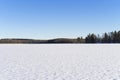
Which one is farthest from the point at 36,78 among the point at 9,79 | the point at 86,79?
the point at 86,79

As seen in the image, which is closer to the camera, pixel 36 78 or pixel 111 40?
pixel 36 78

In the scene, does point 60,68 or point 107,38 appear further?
point 107,38

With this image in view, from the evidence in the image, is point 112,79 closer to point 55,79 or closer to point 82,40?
point 55,79

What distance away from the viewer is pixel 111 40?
72.8 metres

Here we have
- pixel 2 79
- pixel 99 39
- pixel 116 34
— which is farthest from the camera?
pixel 99 39

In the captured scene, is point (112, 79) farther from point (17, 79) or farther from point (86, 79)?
point (17, 79)

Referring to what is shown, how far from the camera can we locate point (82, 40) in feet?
260

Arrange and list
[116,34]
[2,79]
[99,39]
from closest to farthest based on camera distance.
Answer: [2,79] → [116,34] → [99,39]

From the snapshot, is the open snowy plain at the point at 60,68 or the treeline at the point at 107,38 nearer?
the open snowy plain at the point at 60,68

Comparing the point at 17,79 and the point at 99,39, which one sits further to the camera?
the point at 99,39

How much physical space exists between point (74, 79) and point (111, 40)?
69364mm

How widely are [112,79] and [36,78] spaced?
2.73 m

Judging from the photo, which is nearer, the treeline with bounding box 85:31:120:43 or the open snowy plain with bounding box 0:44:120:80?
the open snowy plain with bounding box 0:44:120:80

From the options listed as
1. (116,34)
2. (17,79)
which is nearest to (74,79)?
(17,79)
